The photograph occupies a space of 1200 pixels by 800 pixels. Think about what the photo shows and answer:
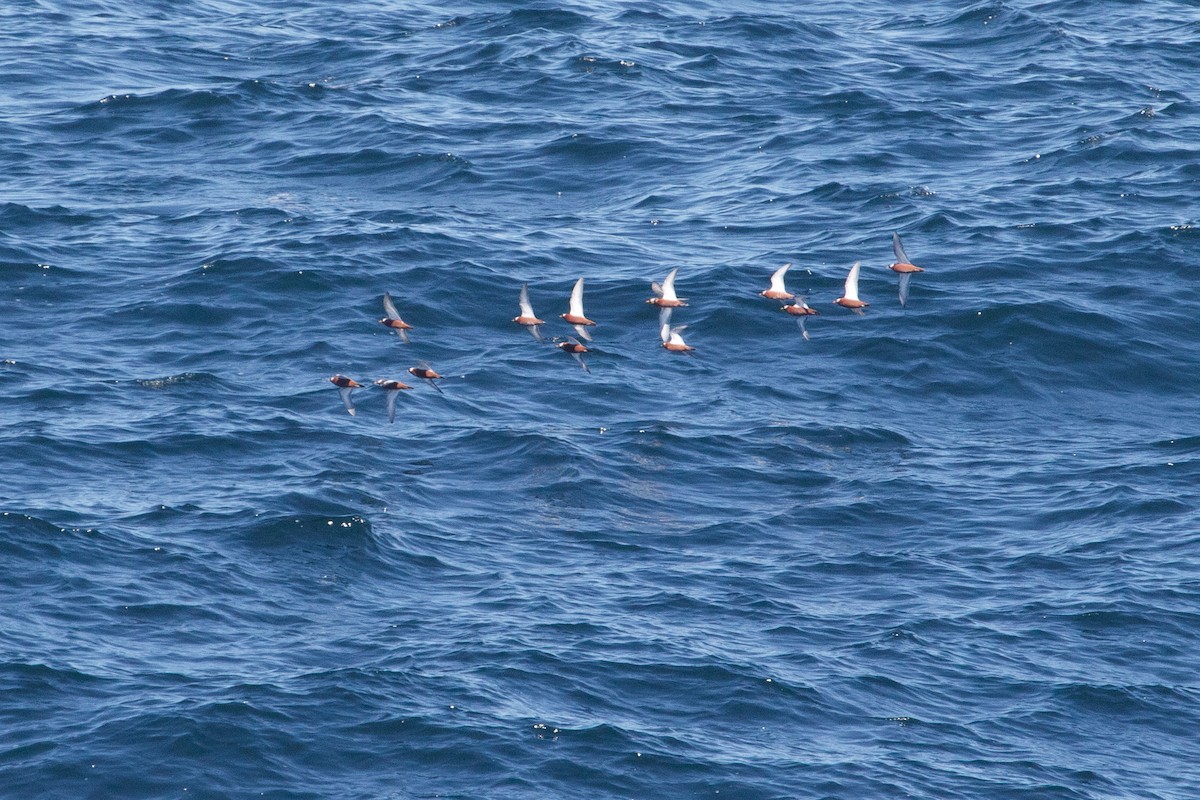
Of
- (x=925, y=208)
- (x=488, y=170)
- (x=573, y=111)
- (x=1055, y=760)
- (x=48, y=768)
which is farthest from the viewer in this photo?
(x=573, y=111)

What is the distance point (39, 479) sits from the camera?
137ft

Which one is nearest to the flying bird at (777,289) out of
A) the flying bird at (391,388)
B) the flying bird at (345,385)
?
the flying bird at (391,388)

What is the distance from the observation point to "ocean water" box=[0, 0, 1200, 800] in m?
34.4

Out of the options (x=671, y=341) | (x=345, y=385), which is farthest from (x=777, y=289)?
(x=345, y=385)

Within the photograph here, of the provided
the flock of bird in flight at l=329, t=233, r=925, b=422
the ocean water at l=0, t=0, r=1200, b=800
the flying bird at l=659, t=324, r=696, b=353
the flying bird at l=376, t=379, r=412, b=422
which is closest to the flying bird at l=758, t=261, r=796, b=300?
the flock of bird in flight at l=329, t=233, r=925, b=422

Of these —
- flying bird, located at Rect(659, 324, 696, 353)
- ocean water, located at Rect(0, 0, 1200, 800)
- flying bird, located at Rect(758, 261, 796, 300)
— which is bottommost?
ocean water, located at Rect(0, 0, 1200, 800)

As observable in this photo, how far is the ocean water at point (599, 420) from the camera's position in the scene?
34.4 metres

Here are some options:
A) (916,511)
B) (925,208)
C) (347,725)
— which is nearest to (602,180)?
(925,208)

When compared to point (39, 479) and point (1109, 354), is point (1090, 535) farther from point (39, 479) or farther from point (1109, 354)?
point (39, 479)

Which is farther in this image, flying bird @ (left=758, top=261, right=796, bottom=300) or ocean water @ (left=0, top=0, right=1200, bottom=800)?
flying bird @ (left=758, top=261, right=796, bottom=300)

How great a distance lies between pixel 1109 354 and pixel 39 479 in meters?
27.1

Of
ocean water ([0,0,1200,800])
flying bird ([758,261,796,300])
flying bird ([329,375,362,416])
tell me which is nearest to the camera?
ocean water ([0,0,1200,800])

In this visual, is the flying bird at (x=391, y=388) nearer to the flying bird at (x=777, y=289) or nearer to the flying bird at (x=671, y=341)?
the flying bird at (x=671, y=341)

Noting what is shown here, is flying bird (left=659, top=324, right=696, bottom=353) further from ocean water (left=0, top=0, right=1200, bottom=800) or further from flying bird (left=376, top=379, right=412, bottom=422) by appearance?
flying bird (left=376, top=379, right=412, bottom=422)
